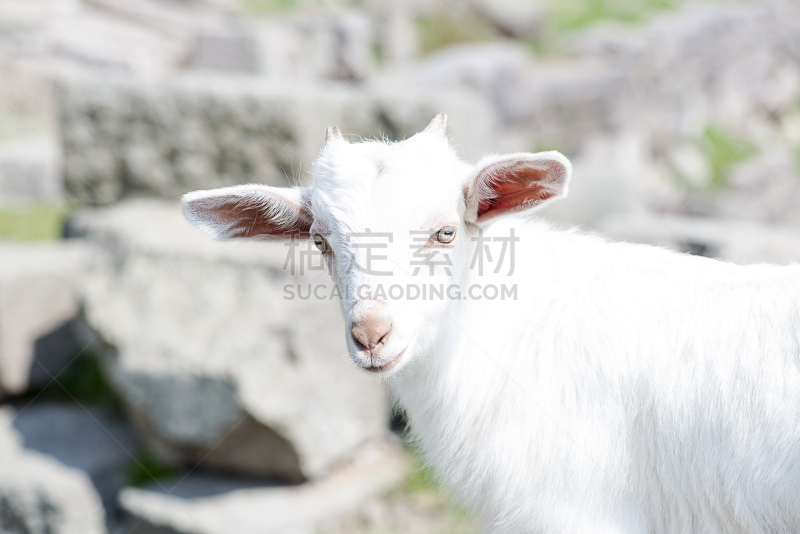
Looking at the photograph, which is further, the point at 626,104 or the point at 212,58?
the point at 626,104

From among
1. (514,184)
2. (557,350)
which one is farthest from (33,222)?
(557,350)

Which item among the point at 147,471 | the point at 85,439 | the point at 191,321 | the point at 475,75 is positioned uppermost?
the point at 475,75

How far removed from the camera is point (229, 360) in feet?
13.9

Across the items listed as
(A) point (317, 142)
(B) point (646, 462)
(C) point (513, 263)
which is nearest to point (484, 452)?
(B) point (646, 462)

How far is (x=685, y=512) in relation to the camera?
2.16m

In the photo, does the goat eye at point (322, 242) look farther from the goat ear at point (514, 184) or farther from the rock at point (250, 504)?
the rock at point (250, 504)

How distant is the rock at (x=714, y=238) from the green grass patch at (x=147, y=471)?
151 inches

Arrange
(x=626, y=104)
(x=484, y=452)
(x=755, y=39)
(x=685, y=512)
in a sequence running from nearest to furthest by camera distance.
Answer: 1. (x=685, y=512)
2. (x=484, y=452)
3. (x=626, y=104)
4. (x=755, y=39)

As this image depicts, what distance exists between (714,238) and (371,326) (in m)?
3.76

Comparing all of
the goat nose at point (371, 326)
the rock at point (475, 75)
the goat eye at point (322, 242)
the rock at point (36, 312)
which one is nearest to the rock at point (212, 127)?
the rock at point (36, 312)

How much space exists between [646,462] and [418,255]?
A: 41.3 inches

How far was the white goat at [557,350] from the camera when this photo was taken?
Answer: 2.06 m

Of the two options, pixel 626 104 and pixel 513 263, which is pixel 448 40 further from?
pixel 513 263

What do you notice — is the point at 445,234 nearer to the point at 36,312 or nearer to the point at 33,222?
the point at 36,312
